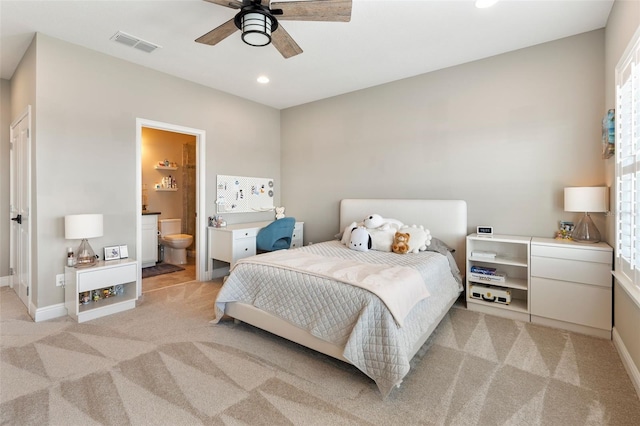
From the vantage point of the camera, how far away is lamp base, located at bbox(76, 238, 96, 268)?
3.03 metres

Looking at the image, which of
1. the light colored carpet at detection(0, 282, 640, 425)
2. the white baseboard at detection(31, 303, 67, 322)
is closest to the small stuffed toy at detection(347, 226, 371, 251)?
the light colored carpet at detection(0, 282, 640, 425)

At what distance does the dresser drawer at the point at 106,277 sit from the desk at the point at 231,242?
1.10 metres

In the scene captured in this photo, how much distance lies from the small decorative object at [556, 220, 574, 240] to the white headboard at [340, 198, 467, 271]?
33.9 inches

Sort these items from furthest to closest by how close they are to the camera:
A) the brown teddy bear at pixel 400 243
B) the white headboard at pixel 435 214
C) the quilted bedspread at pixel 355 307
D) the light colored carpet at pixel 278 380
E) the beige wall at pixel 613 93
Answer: the white headboard at pixel 435 214, the brown teddy bear at pixel 400 243, the beige wall at pixel 613 93, the quilted bedspread at pixel 355 307, the light colored carpet at pixel 278 380

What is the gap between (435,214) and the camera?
3646mm

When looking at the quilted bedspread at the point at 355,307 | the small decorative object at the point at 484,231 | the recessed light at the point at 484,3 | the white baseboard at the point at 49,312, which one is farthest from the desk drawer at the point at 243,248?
the recessed light at the point at 484,3

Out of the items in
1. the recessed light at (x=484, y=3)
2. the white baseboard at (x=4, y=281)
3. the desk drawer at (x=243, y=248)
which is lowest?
the white baseboard at (x=4, y=281)

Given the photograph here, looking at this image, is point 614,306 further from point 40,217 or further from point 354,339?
point 40,217

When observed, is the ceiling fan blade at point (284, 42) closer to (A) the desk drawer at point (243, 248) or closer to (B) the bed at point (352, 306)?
(B) the bed at point (352, 306)

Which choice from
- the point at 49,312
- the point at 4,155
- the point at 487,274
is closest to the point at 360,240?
the point at 487,274

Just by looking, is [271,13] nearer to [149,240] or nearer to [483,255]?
[483,255]

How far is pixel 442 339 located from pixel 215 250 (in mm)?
3078

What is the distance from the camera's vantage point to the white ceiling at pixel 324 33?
2.52 meters

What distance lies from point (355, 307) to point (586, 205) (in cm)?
232
